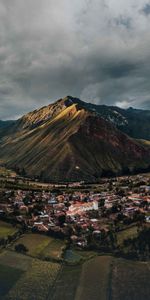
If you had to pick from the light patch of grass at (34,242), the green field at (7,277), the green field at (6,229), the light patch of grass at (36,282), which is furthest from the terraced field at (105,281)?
the green field at (6,229)

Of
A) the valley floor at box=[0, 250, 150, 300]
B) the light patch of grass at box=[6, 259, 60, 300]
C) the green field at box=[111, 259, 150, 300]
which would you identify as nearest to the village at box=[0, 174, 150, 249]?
the valley floor at box=[0, 250, 150, 300]

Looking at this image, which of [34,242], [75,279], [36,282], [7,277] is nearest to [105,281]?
[75,279]

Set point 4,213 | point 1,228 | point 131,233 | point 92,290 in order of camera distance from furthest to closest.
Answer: point 4,213
point 1,228
point 131,233
point 92,290

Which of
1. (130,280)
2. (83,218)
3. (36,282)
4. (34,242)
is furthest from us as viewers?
(83,218)

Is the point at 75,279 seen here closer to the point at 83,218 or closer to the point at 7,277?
the point at 7,277

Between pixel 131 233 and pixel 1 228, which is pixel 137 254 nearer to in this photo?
pixel 131 233

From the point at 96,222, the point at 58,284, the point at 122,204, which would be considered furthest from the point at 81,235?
the point at 122,204

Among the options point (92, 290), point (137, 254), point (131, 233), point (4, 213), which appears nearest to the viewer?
point (92, 290)
